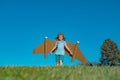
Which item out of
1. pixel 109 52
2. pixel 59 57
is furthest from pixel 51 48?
pixel 109 52

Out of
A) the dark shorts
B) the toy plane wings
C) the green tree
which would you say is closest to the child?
the dark shorts

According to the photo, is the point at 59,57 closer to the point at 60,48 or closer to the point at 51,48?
the point at 60,48

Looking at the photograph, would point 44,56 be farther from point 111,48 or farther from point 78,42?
point 111,48

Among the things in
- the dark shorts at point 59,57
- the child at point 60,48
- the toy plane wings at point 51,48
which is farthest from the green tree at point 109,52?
the dark shorts at point 59,57

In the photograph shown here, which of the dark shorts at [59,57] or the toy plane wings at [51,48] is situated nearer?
the dark shorts at [59,57]

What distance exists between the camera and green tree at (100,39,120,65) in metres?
Answer: 84.6

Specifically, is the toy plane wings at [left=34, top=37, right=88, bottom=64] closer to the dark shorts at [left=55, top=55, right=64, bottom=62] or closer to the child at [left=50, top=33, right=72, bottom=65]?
the child at [left=50, top=33, right=72, bottom=65]

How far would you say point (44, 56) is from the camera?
89.1 feet

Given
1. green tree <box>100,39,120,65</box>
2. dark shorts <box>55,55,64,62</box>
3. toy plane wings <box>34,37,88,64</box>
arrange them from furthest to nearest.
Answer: green tree <box>100,39,120,65</box> < toy plane wings <box>34,37,88,64</box> < dark shorts <box>55,55,64,62</box>

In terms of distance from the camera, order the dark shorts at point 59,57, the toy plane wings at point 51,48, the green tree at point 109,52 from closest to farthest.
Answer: the dark shorts at point 59,57 → the toy plane wings at point 51,48 → the green tree at point 109,52

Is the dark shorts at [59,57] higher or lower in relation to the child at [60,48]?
lower

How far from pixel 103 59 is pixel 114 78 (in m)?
74.9

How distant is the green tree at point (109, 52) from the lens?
84.6 m

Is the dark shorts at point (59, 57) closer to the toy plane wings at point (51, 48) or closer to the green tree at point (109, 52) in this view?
the toy plane wings at point (51, 48)
